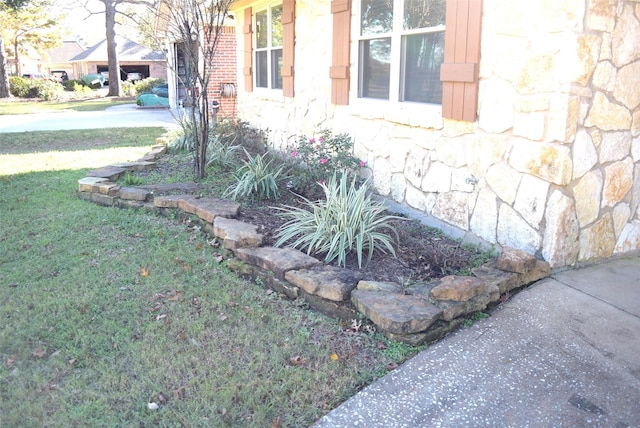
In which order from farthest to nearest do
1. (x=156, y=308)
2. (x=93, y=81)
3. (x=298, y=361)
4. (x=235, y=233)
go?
(x=93, y=81)
(x=235, y=233)
(x=156, y=308)
(x=298, y=361)

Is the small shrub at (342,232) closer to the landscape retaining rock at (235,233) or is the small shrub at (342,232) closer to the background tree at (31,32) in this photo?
the landscape retaining rock at (235,233)

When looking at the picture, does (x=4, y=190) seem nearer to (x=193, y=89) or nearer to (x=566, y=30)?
(x=193, y=89)

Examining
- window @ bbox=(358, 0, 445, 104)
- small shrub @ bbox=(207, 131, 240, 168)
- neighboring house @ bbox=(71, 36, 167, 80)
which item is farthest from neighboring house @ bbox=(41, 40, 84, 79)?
window @ bbox=(358, 0, 445, 104)

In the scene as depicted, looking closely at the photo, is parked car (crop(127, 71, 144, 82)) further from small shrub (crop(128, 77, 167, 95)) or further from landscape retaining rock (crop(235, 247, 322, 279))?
landscape retaining rock (crop(235, 247, 322, 279))

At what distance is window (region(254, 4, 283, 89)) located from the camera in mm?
8625

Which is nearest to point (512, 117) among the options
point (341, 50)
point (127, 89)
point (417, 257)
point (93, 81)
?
point (417, 257)

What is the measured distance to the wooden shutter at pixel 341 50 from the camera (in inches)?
231

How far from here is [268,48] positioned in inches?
351

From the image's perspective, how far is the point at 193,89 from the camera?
6953 millimetres

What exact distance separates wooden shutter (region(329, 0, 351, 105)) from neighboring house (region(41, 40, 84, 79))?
58.7m

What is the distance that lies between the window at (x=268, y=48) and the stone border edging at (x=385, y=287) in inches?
187

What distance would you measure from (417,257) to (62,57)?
65978mm

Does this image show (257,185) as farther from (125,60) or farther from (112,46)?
(125,60)

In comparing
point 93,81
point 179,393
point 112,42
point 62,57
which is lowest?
point 179,393
